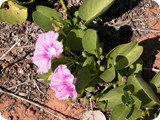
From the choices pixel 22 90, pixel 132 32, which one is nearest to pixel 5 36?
pixel 22 90

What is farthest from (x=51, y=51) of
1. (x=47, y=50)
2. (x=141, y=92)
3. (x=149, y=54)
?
(x=149, y=54)

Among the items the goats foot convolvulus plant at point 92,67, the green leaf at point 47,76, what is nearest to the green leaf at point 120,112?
the goats foot convolvulus plant at point 92,67

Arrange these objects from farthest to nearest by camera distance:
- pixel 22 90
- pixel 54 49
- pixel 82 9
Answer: pixel 22 90 → pixel 82 9 → pixel 54 49

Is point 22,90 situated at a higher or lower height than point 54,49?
lower

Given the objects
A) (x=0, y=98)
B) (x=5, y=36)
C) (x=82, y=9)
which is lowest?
(x=0, y=98)

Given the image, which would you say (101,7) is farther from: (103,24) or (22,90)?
(22,90)

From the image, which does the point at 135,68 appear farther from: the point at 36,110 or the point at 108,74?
the point at 36,110

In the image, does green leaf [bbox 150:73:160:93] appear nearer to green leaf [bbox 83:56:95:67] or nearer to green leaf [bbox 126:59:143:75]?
green leaf [bbox 126:59:143:75]

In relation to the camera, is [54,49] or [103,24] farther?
[103,24]

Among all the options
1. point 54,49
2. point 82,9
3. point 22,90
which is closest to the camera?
point 54,49
